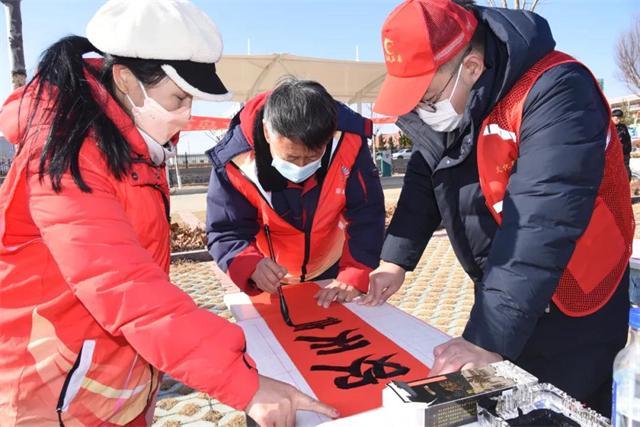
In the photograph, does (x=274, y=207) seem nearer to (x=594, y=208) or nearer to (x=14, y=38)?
(x=594, y=208)

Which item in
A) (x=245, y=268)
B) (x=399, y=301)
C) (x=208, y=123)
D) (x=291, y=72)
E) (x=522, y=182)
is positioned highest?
(x=522, y=182)

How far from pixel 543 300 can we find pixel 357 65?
10283 mm

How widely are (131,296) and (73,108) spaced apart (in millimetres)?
416

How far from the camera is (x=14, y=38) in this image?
3.79 m

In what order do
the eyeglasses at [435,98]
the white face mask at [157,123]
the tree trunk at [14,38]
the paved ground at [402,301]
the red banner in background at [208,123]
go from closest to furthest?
1. the white face mask at [157,123]
2. the eyeglasses at [435,98]
3. the paved ground at [402,301]
4. the tree trunk at [14,38]
5. the red banner in background at [208,123]

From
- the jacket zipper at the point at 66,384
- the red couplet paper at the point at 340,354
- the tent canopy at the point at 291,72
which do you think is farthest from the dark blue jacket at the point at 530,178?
the tent canopy at the point at 291,72

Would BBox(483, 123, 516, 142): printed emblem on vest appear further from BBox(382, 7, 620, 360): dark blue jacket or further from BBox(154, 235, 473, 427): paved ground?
BBox(154, 235, 473, 427): paved ground

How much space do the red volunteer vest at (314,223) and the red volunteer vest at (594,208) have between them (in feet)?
2.99

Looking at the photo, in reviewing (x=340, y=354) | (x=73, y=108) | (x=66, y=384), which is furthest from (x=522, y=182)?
(x=66, y=384)

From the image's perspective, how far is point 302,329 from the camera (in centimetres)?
164

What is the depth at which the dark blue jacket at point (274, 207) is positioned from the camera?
196 cm

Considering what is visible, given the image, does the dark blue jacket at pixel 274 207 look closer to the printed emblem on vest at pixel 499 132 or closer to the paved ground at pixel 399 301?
the printed emblem on vest at pixel 499 132

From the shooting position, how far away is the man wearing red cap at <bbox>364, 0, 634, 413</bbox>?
1.01 metres

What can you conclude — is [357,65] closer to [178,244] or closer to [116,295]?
[178,244]
